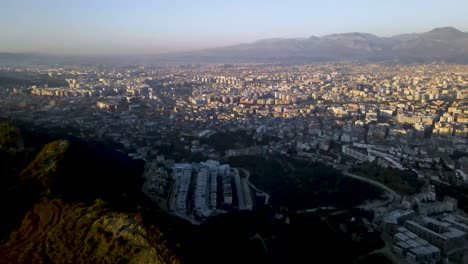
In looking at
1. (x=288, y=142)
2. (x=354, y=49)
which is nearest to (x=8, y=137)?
(x=288, y=142)

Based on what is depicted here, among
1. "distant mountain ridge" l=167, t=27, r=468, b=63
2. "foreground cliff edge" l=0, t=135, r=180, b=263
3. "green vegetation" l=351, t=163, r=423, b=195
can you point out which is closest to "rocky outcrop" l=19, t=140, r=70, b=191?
"foreground cliff edge" l=0, t=135, r=180, b=263

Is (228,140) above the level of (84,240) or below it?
below

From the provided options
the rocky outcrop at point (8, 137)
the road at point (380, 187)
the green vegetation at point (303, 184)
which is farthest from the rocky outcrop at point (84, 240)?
the road at point (380, 187)

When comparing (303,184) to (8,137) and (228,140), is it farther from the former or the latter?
(8,137)

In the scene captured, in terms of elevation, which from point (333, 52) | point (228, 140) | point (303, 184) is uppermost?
point (333, 52)

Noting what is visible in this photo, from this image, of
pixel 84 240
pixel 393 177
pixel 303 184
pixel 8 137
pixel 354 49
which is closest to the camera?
pixel 84 240

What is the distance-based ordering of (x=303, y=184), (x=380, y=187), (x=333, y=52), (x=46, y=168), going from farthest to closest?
1. (x=333, y=52)
2. (x=303, y=184)
3. (x=380, y=187)
4. (x=46, y=168)
